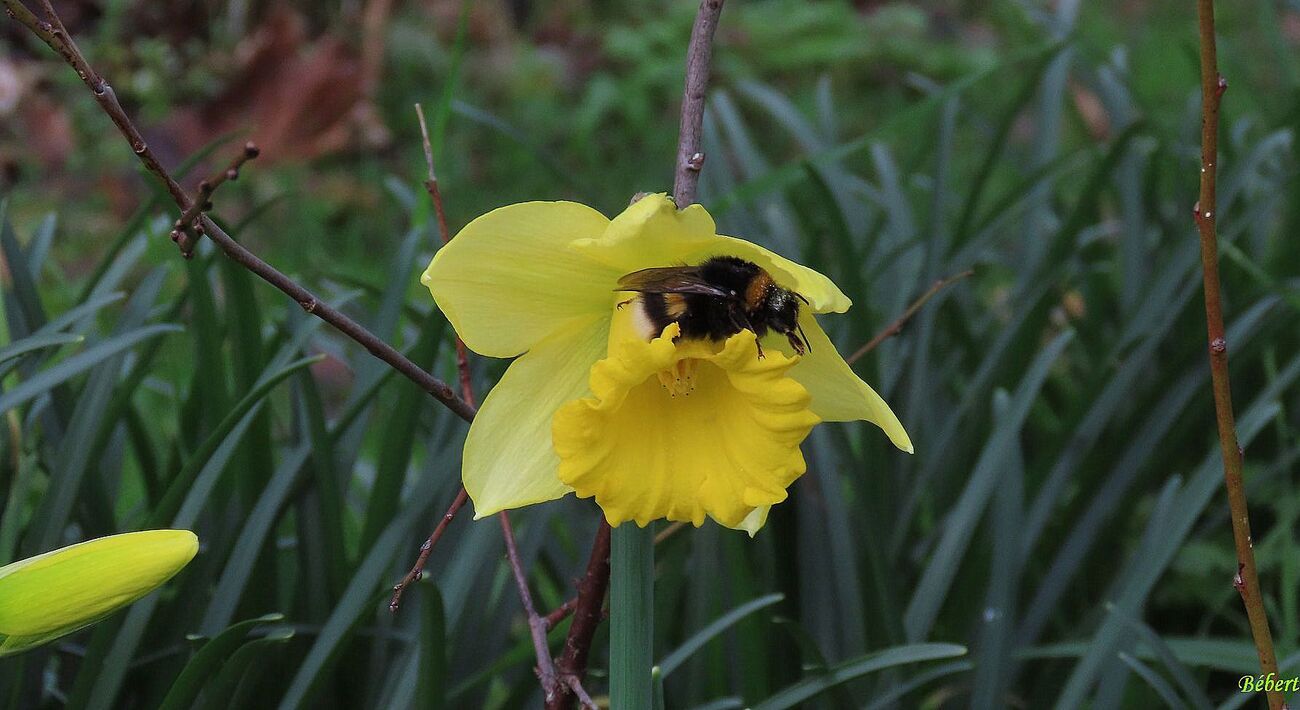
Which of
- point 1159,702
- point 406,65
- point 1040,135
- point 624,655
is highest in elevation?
point 406,65

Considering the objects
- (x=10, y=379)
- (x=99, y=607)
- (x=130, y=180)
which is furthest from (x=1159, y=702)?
(x=130, y=180)

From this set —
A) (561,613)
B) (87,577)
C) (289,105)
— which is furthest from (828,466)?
(289,105)

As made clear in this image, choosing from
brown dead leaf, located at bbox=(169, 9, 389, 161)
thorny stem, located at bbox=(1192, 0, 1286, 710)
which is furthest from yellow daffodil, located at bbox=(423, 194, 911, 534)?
brown dead leaf, located at bbox=(169, 9, 389, 161)

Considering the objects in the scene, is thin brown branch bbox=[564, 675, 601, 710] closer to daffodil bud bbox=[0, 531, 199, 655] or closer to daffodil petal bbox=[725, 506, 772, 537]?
daffodil petal bbox=[725, 506, 772, 537]

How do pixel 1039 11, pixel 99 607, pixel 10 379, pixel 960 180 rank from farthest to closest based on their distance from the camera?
pixel 960 180 < pixel 1039 11 < pixel 10 379 < pixel 99 607

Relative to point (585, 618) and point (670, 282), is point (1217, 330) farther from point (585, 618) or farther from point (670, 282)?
point (585, 618)

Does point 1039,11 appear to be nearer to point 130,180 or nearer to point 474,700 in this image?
point 474,700
